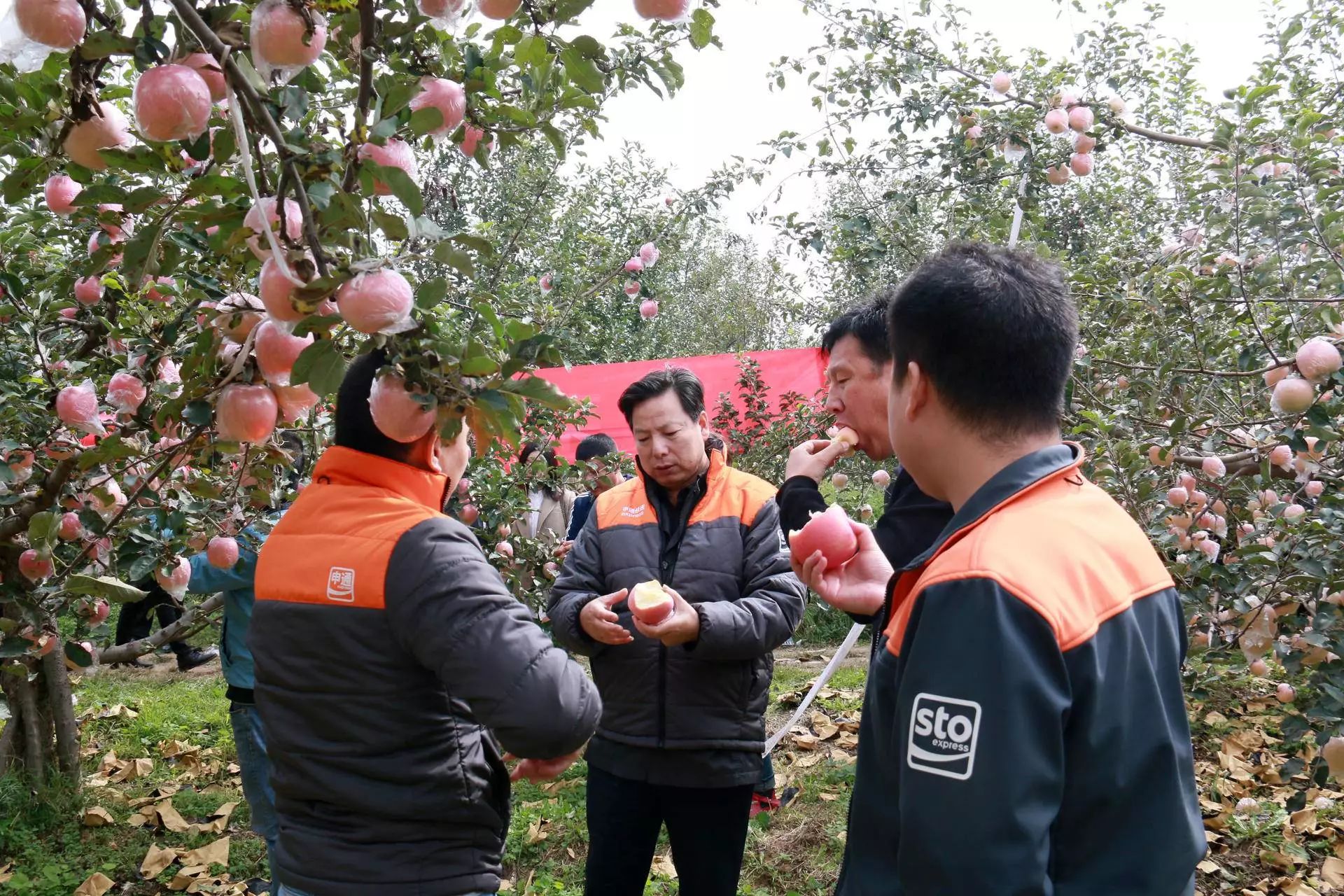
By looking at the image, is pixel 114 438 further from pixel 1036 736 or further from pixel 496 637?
pixel 1036 736

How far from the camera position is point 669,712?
2326 mm

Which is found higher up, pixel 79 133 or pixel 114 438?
pixel 79 133

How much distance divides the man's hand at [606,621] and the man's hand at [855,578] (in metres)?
0.72

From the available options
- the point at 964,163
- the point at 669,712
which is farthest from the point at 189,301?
the point at 964,163

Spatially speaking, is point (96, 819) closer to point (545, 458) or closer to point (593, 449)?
point (545, 458)

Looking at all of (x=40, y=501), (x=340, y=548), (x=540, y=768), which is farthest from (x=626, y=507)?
(x=40, y=501)

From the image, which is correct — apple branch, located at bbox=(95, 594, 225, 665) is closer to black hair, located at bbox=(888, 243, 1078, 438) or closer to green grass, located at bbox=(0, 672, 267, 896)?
green grass, located at bbox=(0, 672, 267, 896)

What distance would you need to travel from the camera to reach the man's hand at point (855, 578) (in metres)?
1.60

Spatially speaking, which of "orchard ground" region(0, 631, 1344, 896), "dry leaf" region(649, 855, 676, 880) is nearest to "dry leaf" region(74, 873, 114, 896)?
"orchard ground" region(0, 631, 1344, 896)

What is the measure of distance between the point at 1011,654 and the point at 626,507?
175cm

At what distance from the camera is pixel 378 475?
1.62 metres

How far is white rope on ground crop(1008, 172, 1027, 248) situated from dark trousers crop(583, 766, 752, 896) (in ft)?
6.70

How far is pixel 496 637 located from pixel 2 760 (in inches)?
148

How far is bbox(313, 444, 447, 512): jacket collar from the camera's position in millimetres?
1628
